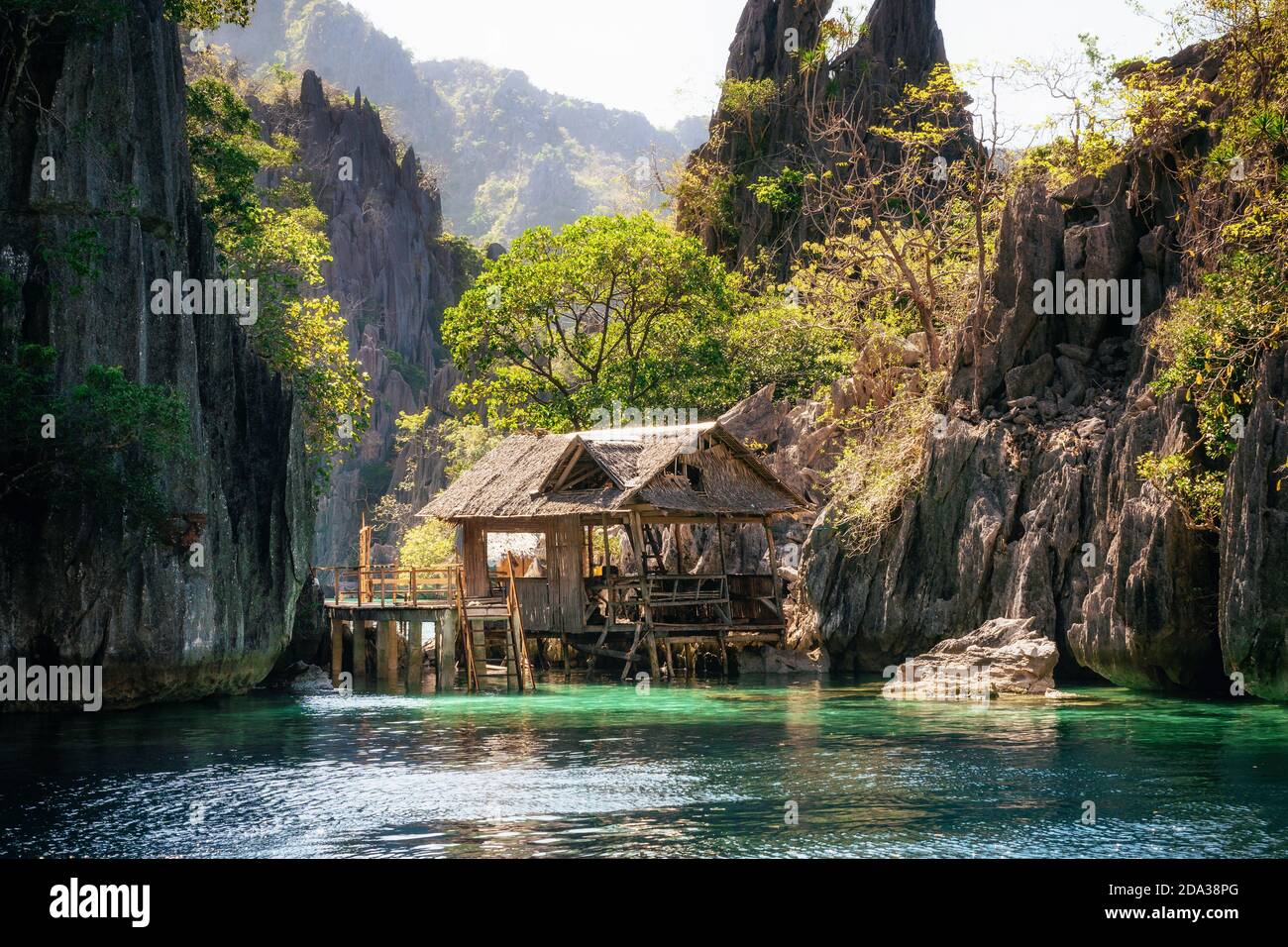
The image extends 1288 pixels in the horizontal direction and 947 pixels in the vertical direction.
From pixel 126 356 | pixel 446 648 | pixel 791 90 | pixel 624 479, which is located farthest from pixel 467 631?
pixel 791 90

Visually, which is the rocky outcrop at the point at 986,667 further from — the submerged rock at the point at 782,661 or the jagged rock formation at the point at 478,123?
the jagged rock formation at the point at 478,123

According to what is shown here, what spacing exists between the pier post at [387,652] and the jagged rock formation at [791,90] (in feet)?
83.7

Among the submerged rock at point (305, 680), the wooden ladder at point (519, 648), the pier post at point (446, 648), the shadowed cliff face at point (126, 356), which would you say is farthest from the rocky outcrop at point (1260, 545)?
the submerged rock at point (305, 680)

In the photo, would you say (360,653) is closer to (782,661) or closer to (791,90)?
(782,661)

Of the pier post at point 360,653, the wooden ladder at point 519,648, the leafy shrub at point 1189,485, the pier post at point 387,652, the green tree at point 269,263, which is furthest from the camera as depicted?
the green tree at point 269,263

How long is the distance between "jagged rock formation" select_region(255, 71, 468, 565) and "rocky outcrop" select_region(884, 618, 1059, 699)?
45.1 m

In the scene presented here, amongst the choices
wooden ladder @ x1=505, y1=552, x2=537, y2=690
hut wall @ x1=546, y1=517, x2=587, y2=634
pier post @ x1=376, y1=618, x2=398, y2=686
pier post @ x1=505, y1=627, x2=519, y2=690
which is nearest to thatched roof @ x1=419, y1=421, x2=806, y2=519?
hut wall @ x1=546, y1=517, x2=587, y2=634

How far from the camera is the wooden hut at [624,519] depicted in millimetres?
31547

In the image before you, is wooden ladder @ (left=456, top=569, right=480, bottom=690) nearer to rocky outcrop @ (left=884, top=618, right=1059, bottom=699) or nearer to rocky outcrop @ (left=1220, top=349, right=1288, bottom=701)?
rocky outcrop @ (left=884, top=618, right=1059, bottom=699)

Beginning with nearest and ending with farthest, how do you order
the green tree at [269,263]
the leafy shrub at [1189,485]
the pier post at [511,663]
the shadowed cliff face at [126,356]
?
the shadowed cliff face at [126,356], the leafy shrub at [1189,485], the pier post at [511,663], the green tree at [269,263]

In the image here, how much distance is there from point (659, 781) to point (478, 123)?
161 metres

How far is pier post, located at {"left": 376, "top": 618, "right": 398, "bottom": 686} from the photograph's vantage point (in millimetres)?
30797
